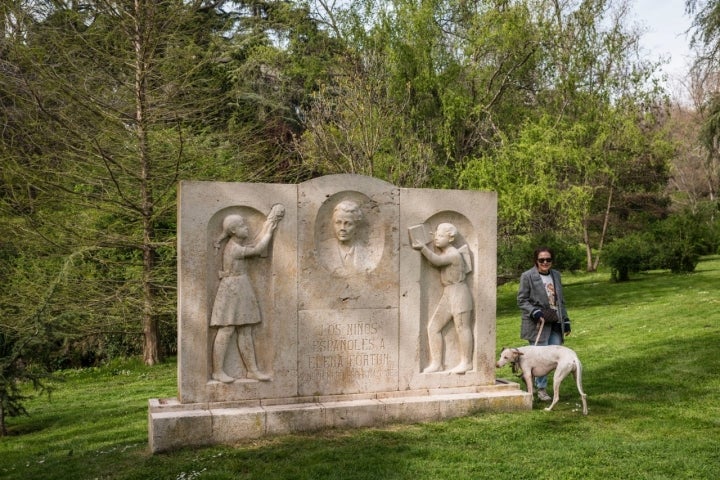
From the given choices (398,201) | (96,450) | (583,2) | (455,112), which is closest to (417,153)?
(455,112)

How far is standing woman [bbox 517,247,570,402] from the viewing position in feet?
26.1

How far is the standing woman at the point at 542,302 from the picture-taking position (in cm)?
796

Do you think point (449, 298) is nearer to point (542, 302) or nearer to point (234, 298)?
point (542, 302)

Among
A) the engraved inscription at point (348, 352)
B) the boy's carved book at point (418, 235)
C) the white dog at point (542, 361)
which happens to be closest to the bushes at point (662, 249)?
the white dog at point (542, 361)

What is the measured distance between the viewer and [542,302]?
797cm

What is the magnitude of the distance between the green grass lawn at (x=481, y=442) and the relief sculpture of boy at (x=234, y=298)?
92 centimetres

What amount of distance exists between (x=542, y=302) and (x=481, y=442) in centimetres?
204

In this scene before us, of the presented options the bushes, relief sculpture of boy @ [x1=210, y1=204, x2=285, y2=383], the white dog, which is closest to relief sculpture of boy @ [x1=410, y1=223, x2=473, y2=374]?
the white dog

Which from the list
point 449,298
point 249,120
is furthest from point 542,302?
point 249,120

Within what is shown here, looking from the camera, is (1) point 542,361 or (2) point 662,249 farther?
(2) point 662,249

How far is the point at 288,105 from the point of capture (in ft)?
75.2

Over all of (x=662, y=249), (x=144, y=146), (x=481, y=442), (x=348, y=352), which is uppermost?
(x=144, y=146)

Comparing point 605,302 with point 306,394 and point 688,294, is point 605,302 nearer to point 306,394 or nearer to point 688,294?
point 688,294

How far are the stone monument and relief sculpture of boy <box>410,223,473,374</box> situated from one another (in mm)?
12
